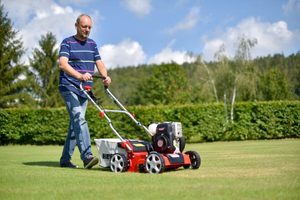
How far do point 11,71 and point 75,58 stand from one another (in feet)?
105

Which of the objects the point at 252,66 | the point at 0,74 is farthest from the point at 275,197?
the point at 252,66

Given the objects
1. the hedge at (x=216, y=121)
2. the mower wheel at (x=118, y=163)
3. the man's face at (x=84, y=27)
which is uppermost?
Result: the man's face at (x=84, y=27)

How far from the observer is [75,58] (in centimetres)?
772

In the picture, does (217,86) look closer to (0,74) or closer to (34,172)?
(0,74)

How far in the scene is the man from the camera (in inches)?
293

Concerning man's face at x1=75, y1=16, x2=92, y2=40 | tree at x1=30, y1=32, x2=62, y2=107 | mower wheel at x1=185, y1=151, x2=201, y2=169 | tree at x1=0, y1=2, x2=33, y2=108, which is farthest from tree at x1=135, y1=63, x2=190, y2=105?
mower wheel at x1=185, y1=151, x2=201, y2=169

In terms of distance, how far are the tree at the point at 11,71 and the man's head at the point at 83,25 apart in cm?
3107

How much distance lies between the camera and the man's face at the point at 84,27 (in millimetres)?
7516

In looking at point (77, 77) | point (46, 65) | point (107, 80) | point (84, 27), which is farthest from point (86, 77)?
point (46, 65)

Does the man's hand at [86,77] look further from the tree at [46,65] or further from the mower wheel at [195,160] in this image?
the tree at [46,65]

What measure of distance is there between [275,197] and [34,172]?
3.71 meters

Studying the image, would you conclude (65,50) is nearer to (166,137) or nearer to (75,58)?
(75,58)

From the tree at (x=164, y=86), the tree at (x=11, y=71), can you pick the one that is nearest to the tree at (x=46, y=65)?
the tree at (x=11, y=71)

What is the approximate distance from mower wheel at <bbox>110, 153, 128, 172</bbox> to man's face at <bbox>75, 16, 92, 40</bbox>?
203cm
